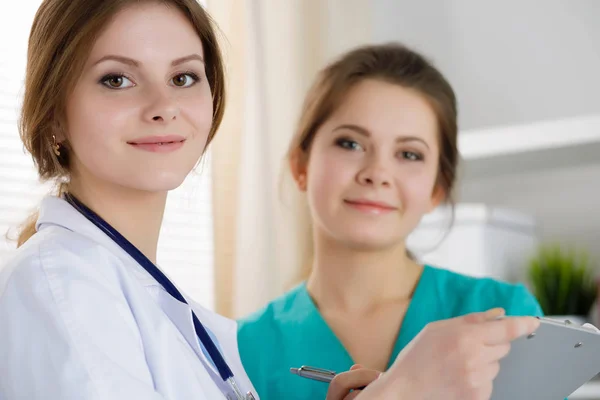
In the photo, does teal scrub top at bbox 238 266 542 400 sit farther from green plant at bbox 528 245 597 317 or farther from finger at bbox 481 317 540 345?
green plant at bbox 528 245 597 317

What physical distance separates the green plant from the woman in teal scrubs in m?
0.78

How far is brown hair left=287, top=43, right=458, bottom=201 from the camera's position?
4.77ft

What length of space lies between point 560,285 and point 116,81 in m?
1.59

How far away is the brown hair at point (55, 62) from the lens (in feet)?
2.83

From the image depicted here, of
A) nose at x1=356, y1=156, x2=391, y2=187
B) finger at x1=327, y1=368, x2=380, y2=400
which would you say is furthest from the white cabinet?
finger at x1=327, y1=368, x2=380, y2=400

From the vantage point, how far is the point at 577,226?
95.6 inches

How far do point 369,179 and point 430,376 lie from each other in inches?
24.2

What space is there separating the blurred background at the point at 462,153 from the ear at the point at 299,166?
0.66 feet

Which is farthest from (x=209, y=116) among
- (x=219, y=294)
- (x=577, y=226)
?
(x=577, y=226)

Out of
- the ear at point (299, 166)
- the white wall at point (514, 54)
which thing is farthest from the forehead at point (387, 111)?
the white wall at point (514, 54)

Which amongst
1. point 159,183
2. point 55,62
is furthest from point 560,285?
point 55,62

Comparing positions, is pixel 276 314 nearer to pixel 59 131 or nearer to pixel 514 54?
pixel 59 131

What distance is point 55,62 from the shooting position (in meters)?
0.87

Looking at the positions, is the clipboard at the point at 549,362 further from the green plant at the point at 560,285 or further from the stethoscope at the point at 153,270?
the green plant at the point at 560,285
